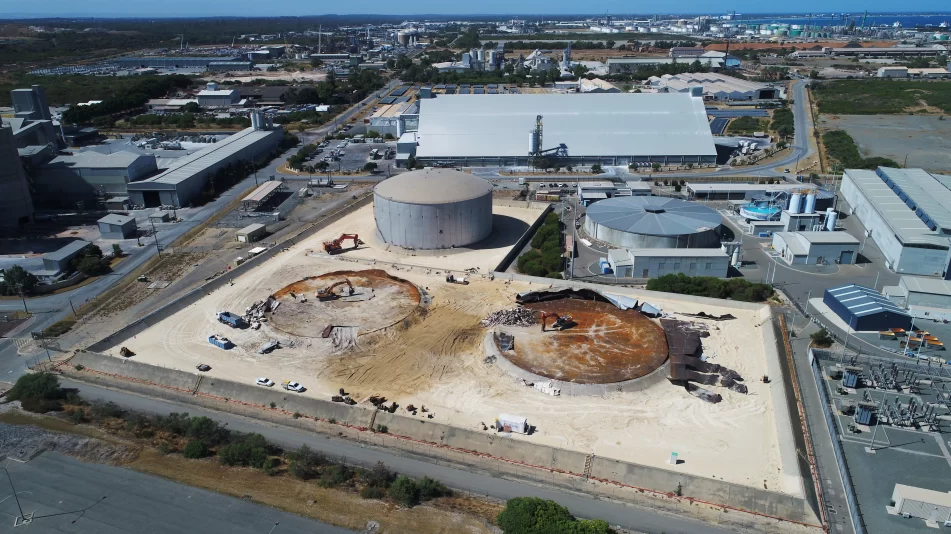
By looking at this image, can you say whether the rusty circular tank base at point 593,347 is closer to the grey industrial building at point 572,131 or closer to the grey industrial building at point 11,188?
the grey industrial building at point 572,131

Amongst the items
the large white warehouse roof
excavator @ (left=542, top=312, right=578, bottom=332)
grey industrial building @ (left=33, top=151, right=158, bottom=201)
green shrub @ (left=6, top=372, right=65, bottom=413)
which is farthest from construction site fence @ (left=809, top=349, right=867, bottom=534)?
grey industrial building @ (left=33, top=151, right=158, bottom=201)

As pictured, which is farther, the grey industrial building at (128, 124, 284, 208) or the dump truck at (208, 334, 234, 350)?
the grey industrial building at (128, 124, 284, 208)

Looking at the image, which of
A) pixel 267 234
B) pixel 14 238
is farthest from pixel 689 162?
pixel 14 238

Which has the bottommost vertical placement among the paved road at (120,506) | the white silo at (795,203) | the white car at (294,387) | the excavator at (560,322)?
the paved road at (120,506)

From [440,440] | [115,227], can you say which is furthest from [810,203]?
[115,227]

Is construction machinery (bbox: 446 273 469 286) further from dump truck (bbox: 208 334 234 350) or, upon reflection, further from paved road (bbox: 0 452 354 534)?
paved road (bbox: 0 452 354 534)

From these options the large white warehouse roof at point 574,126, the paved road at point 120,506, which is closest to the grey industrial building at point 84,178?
the large white warehouse roof at point 574,126
